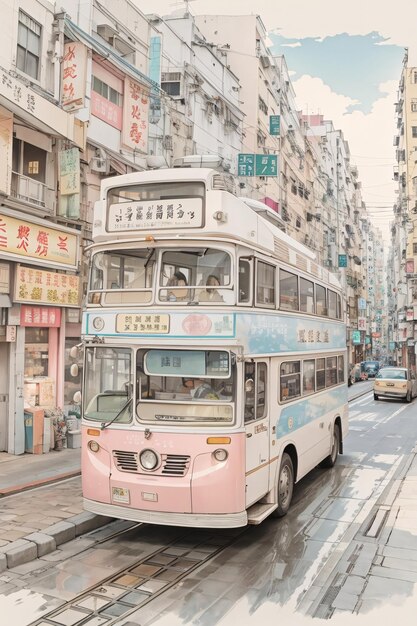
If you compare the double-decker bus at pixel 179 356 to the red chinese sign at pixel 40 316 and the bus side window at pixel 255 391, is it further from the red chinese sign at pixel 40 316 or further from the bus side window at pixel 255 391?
the red chinese sign at pixel 40 316

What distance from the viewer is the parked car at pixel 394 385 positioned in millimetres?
28797

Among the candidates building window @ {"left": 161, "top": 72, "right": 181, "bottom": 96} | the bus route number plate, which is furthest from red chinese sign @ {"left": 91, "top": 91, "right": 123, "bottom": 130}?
the bus route number plate

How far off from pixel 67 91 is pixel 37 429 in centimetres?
941

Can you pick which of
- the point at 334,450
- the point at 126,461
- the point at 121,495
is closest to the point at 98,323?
the point at 126,461

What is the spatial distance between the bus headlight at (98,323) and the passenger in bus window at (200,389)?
1.43m

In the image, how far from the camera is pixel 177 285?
23.3 feet

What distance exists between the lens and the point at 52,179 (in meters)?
15.1

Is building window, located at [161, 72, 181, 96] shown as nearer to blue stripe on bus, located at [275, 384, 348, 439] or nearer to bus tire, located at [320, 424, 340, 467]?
blue stripe on bus, located at [275, 384, 348, 439]

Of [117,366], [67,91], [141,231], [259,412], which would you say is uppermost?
[67,91]

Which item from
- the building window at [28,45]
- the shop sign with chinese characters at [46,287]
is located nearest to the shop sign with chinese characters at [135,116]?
the building window at [28,45]

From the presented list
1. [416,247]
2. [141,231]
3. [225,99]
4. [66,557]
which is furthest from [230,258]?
[416,247]

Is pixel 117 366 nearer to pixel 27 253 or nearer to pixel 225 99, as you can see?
pixel 27 253

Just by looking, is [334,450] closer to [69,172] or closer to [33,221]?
[33,221]

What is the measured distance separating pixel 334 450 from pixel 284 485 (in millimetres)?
4321
